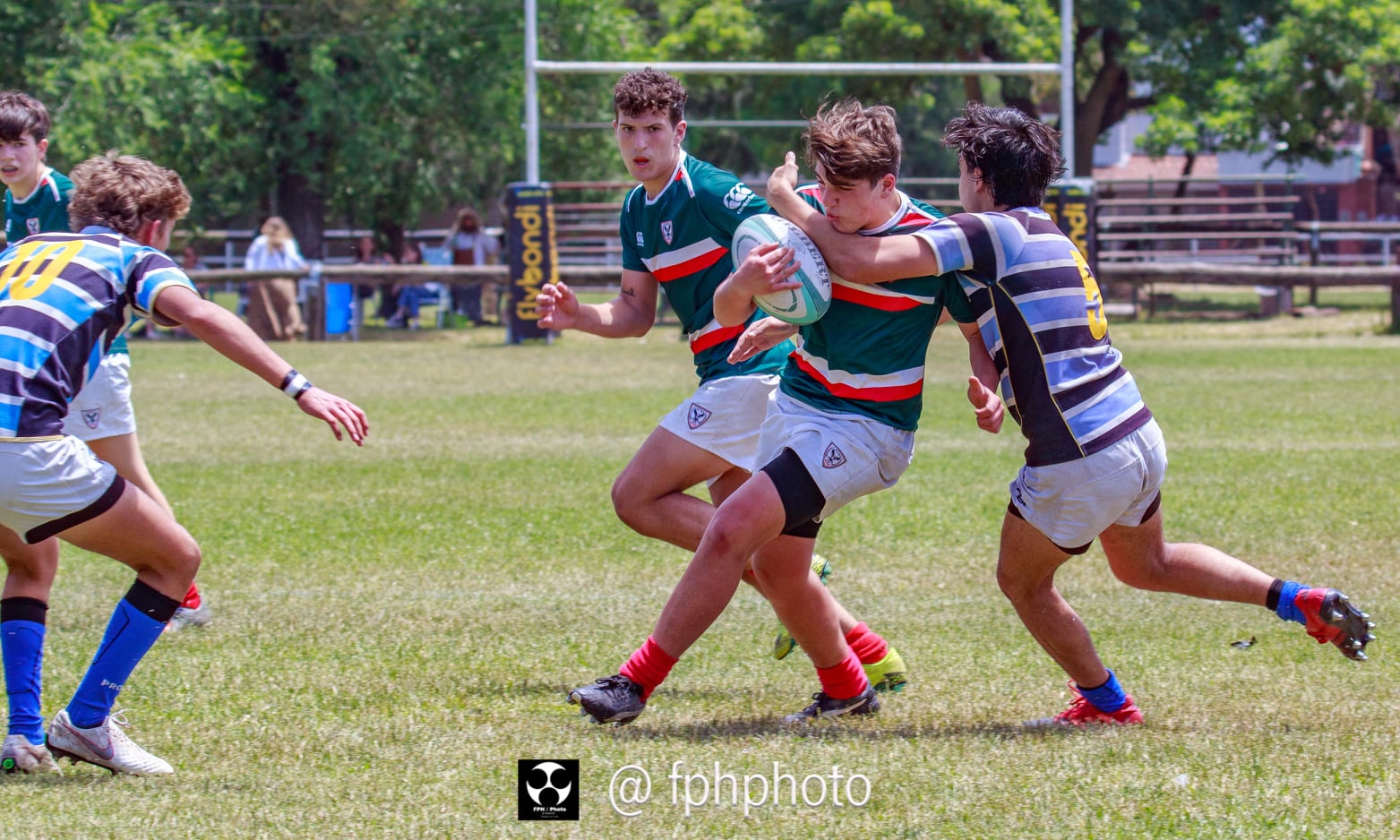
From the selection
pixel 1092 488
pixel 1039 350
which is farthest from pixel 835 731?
pixel 1039 350

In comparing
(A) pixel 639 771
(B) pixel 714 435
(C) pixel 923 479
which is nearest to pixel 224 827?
(A) pixel 639 771

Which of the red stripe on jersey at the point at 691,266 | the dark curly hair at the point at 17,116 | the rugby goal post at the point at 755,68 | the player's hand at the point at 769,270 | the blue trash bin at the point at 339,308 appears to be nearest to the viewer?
the player's hand at the point at 769,270

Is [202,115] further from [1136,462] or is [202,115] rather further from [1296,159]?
[1136,462]

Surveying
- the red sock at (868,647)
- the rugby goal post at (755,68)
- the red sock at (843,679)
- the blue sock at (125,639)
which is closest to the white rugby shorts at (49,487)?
the blue sock at (125,639)

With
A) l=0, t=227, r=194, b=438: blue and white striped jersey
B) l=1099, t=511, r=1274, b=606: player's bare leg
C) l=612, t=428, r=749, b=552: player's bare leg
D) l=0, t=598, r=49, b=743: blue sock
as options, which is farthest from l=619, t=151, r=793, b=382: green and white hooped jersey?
l=0, t=598, r=49, b=743: blue sock

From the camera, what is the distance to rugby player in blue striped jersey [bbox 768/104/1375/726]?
448 cm

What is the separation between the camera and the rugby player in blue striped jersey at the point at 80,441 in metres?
4.25

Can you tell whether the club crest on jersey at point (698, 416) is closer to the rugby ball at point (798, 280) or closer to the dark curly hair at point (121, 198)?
the rugby ball at point (798, 280)

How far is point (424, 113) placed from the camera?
1159 inches

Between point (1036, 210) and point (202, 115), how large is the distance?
82.0 ft

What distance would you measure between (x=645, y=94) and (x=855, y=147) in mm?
1149

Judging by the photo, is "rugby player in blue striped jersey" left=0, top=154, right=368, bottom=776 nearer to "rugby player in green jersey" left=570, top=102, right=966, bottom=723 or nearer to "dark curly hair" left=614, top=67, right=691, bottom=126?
"rugby player in green jersey" left=570, top=102, right=966, bottom=723

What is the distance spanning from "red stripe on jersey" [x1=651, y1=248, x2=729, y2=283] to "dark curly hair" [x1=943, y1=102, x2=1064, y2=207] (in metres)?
1.08

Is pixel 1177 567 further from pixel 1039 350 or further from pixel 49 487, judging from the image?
pixel 49 487
